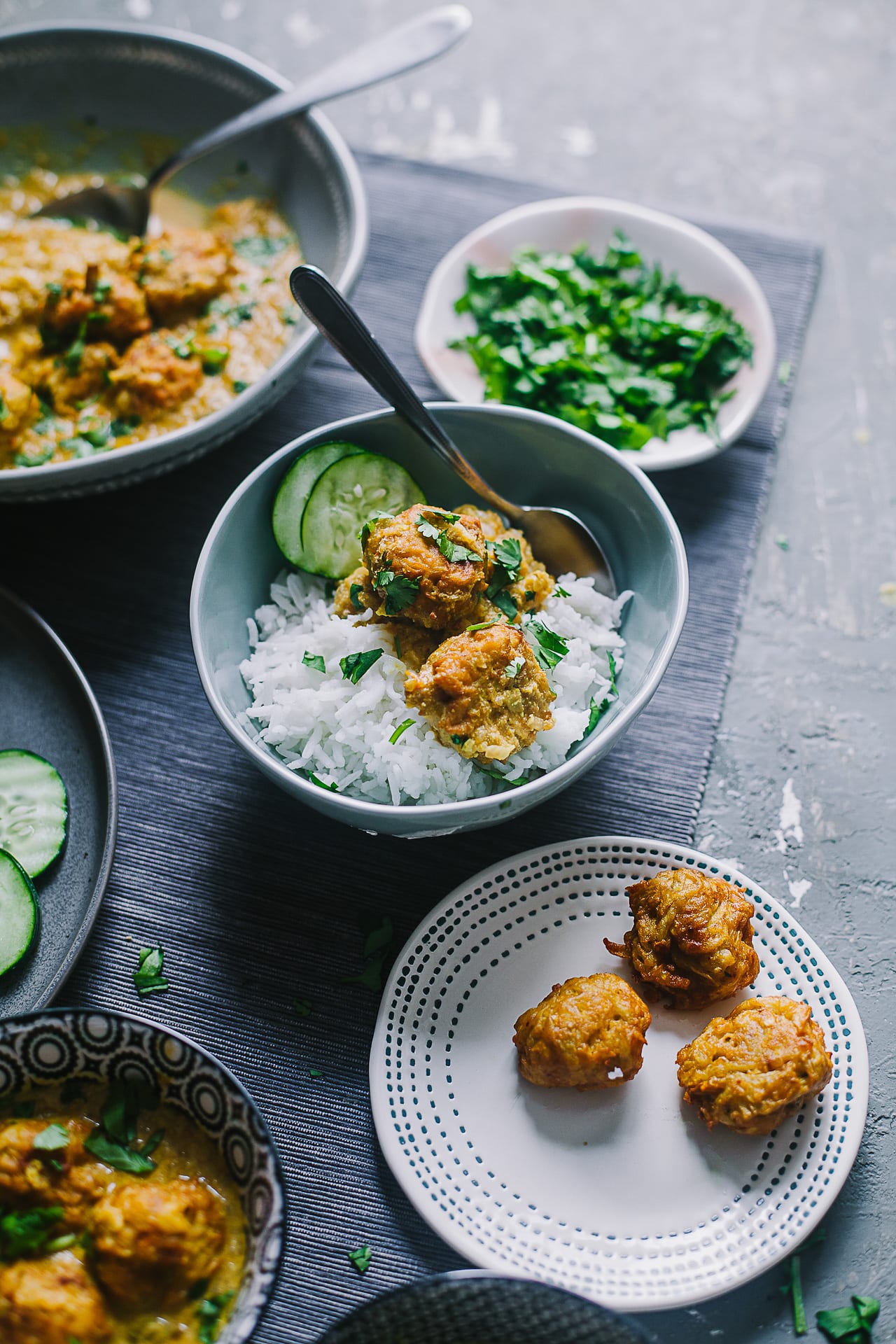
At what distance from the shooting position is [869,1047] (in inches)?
127

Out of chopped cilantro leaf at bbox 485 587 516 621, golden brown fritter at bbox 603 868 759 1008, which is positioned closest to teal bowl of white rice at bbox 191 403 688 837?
chopped cilantro leaf at bbox 485 587 516 621

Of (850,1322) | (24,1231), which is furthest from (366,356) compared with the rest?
(850,1322)

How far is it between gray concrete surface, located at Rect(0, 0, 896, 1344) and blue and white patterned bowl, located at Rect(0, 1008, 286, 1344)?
1.17 metres

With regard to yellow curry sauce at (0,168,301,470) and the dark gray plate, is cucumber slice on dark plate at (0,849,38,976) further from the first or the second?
yellow curry sauce at (0,168,301,470)

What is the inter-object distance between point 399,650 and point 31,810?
1.20 meters

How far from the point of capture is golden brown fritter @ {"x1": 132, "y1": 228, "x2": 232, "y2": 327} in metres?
3.91

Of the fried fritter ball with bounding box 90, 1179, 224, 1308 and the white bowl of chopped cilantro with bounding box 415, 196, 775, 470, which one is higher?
the white bowl of chopped cilantro with bounding box 415, 196, 775, 470

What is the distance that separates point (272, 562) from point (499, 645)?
0.92m

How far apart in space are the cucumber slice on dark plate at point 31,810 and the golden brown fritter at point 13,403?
3.55ft

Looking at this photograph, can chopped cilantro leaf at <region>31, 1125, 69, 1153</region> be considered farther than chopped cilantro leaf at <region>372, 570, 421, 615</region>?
No

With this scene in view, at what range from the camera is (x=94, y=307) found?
3793 mm

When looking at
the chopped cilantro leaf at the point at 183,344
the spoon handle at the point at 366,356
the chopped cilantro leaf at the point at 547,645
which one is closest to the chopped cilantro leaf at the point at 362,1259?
the chopped cilantro leaf at the point at 547,645

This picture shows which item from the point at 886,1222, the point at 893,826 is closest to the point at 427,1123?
the point at 886,1222

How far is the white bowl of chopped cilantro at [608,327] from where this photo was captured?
391 cm
